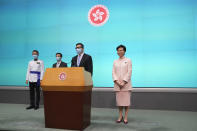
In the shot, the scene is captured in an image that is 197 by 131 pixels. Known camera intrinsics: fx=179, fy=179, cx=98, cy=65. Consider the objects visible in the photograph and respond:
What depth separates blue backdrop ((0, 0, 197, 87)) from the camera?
4.22 metres

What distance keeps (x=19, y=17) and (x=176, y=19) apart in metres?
4.34

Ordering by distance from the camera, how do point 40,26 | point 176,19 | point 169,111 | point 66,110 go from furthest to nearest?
point 40,26 → point 176,19 → point 169,111 → point 66,110

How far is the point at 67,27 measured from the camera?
4949 millimetres

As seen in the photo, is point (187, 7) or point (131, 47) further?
point (131, 47)

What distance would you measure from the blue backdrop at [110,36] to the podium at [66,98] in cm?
222

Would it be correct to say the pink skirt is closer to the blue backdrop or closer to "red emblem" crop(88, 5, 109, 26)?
the blue backdrop

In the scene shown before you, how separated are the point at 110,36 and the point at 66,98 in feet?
8.50

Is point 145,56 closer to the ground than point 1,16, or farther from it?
closer to the ground

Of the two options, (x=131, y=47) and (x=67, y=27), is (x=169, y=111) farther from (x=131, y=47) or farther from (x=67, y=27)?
(x=67, y=27)

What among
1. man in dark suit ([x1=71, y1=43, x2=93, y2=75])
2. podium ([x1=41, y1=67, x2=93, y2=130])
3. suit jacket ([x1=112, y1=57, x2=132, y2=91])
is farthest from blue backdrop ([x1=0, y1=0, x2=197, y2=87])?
podium ([x1=41, y1=67, x2=93, y2=130])

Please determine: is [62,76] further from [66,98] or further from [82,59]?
[82,59]

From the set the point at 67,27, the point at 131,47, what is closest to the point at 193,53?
the point at 131,47

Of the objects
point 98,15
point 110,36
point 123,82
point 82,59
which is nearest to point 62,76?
point 82,59

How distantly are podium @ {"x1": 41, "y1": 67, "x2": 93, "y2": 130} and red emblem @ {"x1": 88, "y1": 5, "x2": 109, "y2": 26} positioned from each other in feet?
8.40
